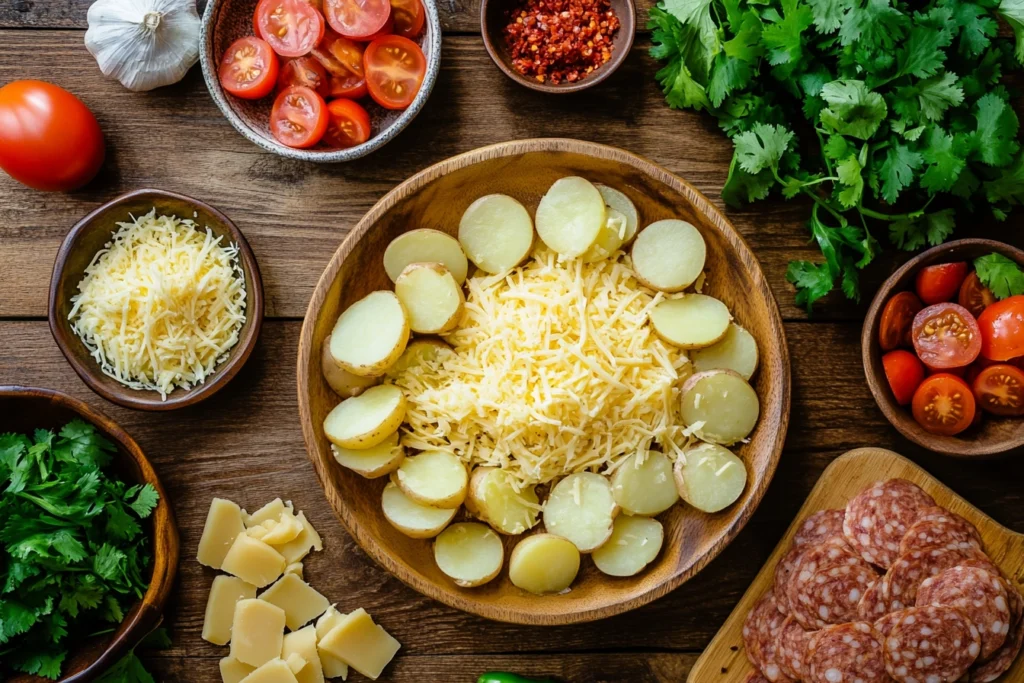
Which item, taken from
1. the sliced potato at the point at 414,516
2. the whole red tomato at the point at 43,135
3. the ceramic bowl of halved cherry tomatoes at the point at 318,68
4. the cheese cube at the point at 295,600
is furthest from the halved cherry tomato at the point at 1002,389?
the whole red tomato at the point at 43,135

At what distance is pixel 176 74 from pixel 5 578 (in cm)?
169

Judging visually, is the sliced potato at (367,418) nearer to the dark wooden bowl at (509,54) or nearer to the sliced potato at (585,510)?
the sliced potato at (585,510)

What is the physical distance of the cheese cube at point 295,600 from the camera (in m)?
2.70

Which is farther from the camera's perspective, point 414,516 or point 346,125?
point 346,125

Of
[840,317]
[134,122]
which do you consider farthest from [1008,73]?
[134,122]

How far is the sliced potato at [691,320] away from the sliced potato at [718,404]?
0.11 m

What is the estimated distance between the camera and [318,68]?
262 centimetres

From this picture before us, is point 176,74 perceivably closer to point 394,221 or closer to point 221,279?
point 221,279

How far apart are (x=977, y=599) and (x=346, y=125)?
2.46 metres

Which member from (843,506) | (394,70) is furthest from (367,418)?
(843,506)

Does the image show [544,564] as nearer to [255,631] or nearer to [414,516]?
Result: [414,516]

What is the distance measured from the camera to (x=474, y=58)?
2.76 meters

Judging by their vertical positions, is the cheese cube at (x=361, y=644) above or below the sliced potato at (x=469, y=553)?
below

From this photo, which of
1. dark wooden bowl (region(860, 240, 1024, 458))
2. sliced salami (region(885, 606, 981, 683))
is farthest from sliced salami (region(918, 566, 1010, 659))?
dark wooden bowl (region(860, 240, 1024, 458))
